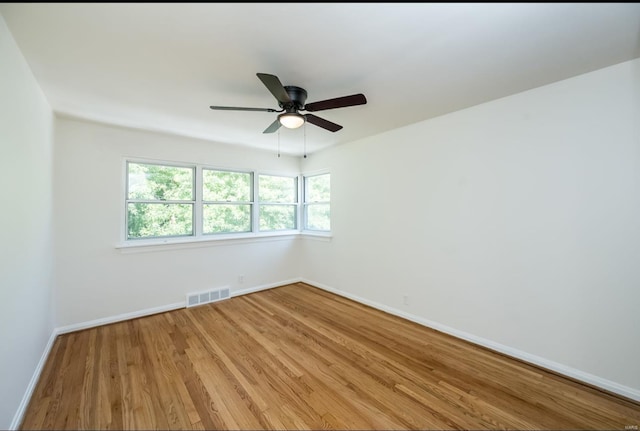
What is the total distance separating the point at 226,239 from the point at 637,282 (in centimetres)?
447

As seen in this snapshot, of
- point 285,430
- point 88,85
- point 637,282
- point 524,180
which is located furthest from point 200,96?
point 637,282

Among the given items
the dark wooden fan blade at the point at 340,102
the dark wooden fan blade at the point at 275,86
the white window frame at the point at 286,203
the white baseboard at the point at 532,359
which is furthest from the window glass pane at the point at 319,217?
the dark wooden fan blade at the point at 275,86

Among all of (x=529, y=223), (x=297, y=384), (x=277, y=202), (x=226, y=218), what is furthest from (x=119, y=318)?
(x=529, y=223)

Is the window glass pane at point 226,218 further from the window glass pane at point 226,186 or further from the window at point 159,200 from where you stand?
the window at point 159,200

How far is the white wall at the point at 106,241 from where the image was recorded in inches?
117

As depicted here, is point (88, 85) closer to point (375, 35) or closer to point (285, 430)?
point (375, 35)

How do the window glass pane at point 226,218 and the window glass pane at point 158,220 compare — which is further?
the window glass pane at point 226,218

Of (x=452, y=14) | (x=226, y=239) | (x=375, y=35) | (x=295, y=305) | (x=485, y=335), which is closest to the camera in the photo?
(x=452, y=14)

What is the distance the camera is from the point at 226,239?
4121 mm

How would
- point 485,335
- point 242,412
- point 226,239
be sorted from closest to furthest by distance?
point 242,412
point 485,335
point 226,239

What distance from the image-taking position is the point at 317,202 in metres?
4.88

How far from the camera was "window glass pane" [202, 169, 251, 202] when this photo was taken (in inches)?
160

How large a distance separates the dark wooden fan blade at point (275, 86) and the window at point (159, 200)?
2521mm

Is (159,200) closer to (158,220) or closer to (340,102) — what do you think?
(158,220)
